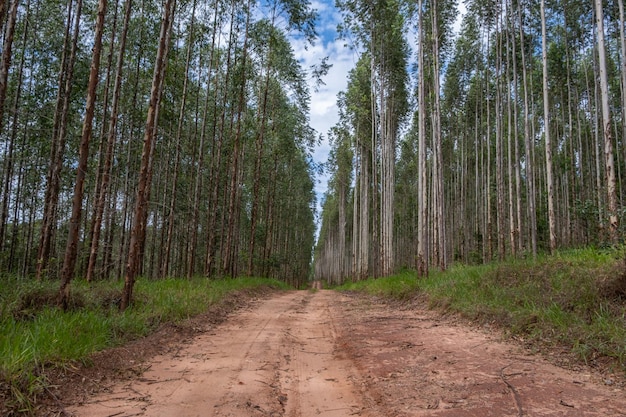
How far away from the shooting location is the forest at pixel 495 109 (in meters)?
13.0

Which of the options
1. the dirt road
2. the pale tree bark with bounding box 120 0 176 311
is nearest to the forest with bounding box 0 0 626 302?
the pale tree bark with bounding box 120 0 176 311

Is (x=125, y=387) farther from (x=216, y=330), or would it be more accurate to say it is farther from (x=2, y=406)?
(x=216, y=330)

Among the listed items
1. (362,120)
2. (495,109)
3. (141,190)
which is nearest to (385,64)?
(362,120)

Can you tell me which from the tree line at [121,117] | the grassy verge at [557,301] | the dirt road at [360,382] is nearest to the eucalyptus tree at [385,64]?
the tree line at [121,117]

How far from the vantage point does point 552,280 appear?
257 inches

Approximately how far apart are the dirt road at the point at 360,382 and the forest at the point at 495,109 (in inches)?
223

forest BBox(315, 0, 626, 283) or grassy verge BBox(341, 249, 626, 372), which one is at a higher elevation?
forest BBox(315, 0, 626, 283)

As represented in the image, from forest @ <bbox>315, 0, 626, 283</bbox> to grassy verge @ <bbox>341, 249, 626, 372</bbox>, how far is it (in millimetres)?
1902

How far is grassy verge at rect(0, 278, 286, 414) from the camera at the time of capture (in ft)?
10.3

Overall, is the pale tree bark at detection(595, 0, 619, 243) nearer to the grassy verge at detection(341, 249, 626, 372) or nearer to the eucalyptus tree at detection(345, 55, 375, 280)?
the grassy verge at detection(341, 249, 626, 372)

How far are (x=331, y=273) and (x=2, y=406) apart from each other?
54.1 m

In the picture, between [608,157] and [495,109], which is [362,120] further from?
[608,157]

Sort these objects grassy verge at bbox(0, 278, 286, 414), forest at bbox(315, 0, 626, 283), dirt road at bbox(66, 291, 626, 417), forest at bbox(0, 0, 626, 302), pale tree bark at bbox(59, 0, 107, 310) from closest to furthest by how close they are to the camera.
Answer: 1. dirt road at bbox(66, 291, 626, 417)
2. grassy verge at bbox(0, 278, 286, 414)
3. pale tree bark at bbox(59, 0, 107, 310)
4. forest at bbox(0, 0, 626, 302)
5. forest at bbox(315, 0, 626, 283)

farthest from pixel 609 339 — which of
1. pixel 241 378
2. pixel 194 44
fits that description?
pixel 194 44
